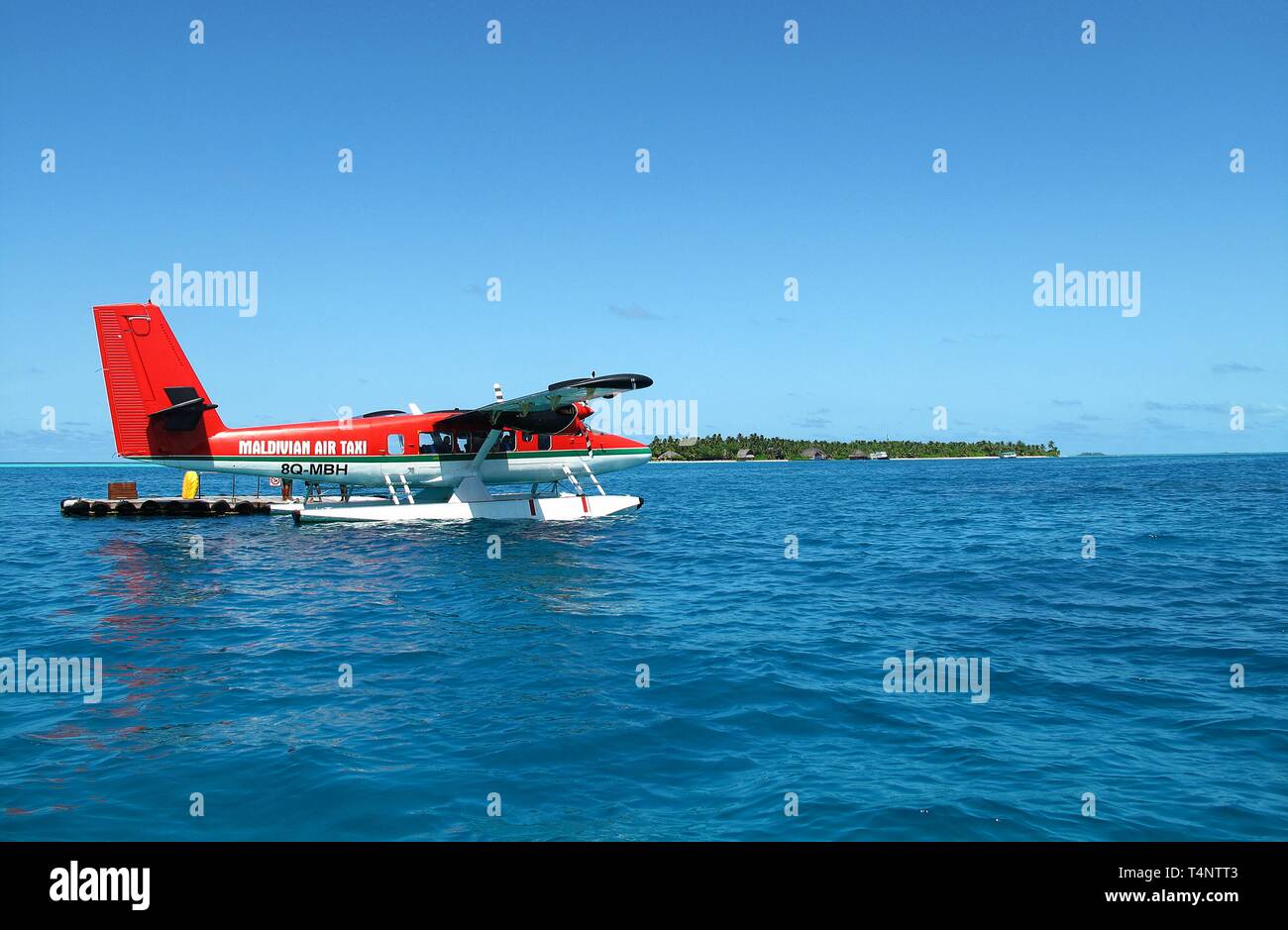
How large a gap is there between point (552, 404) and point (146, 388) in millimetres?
14822

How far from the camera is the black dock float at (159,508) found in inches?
→ 1448

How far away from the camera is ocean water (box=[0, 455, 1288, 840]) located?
6496 mm

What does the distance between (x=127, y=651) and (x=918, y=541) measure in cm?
2280

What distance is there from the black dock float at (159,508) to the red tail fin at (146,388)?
9341 mm

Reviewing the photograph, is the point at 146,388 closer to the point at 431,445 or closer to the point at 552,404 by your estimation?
the point at 431,445

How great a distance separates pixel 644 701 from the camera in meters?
9.38

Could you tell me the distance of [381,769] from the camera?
7.27 metres

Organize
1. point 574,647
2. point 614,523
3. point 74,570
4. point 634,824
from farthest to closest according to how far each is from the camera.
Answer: point 614,523 < point 74,570 < point 574,647 < point 634,824

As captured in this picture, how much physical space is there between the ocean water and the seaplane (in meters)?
7.77

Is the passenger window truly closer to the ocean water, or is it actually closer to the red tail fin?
the red tail fin

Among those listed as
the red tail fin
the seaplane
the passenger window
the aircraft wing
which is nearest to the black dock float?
the seaplane
